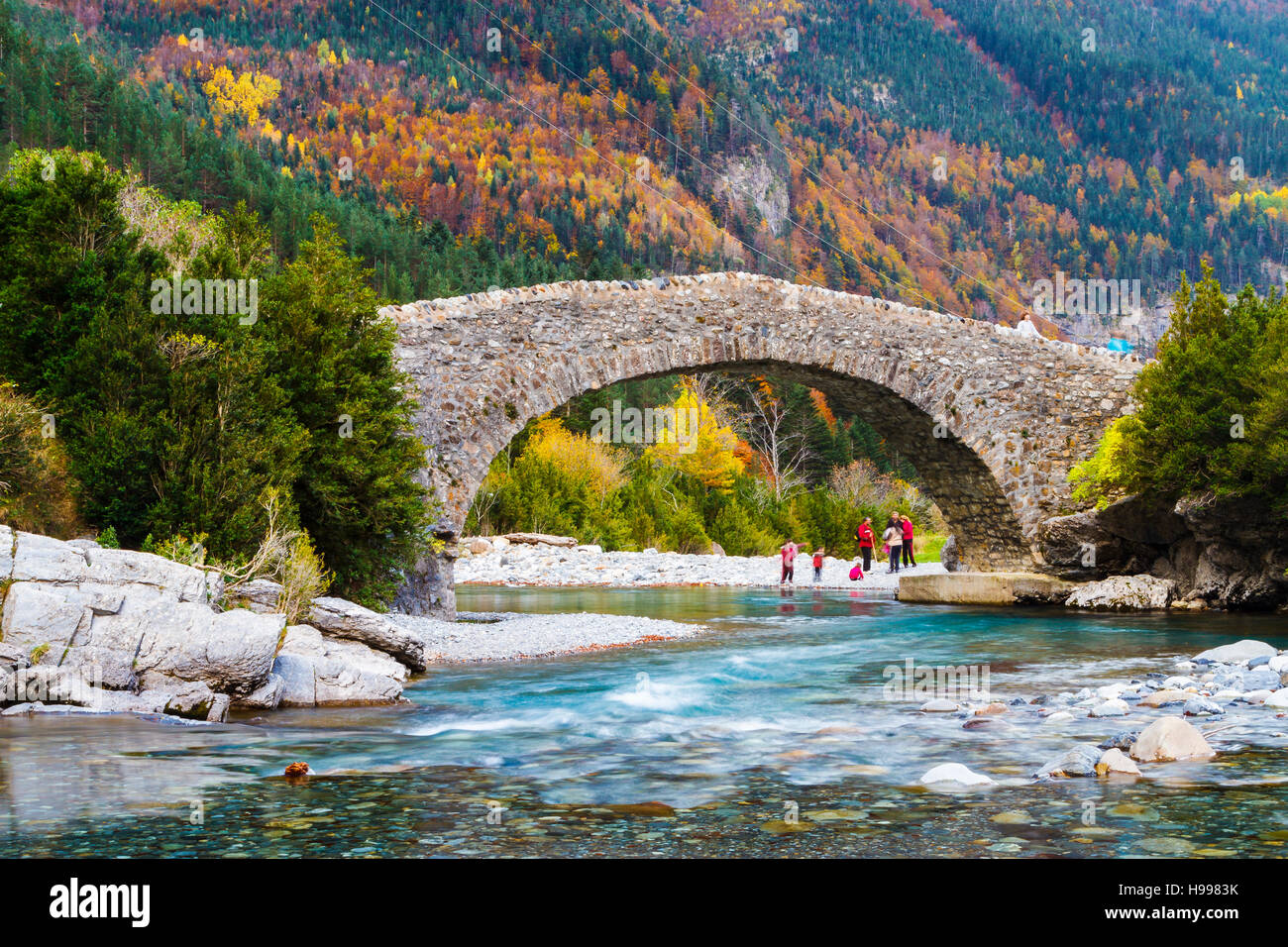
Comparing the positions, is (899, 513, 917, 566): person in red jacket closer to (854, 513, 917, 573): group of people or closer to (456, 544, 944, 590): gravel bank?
(854, 513, 917, 573): group of people

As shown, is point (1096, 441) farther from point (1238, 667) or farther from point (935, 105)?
point (935, 105)

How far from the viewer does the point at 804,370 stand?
65.9 feet

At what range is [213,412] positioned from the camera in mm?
11531

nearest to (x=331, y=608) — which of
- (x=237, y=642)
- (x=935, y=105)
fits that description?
(x=237, y=642)

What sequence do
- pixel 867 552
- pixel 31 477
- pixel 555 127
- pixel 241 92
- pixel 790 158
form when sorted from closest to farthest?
pixel 31 477 → pixel 867 552 → pixel 241 92 → pixel 555 127 → pixel 790 158

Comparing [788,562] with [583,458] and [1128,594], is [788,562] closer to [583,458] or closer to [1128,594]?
[1128,594]

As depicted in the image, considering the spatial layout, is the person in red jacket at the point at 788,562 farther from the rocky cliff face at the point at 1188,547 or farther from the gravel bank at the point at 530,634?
the gravel bank at the point at 530,634

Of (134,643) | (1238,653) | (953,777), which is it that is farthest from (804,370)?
(953,777)

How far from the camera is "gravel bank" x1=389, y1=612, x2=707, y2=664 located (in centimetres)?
1327

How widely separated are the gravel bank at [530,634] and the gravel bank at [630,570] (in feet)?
34.6

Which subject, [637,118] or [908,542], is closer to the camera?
[908,542]

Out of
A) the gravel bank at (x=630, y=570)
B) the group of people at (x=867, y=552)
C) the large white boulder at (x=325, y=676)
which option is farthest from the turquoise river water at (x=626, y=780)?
the gravel bank at (x=630, y=570)

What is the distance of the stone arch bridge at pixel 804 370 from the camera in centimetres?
1708

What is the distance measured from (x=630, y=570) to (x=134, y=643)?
2155 centimetres
